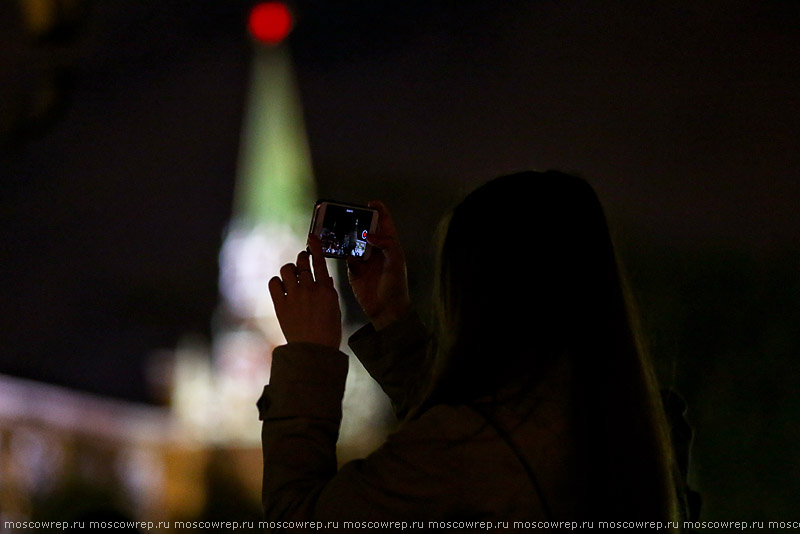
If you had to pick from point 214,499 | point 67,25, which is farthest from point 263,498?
point 214,499

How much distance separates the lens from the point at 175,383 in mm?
53531

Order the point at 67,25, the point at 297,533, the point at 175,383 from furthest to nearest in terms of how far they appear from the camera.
Result: the point at 175,383
the point at 67,25
the point at 297,533

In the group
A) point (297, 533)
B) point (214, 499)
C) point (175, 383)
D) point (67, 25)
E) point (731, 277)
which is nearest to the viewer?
point (297, 533)

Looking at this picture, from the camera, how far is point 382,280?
2.12 metres

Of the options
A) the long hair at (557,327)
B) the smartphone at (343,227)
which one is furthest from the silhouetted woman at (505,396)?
the smartphone at (343,227)

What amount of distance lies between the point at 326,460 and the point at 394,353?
53 cm

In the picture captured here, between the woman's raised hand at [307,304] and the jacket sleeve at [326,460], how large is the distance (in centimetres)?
4

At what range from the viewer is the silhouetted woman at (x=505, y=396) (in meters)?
1.48

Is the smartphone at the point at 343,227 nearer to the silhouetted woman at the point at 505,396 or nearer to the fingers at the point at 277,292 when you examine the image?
the fingers at the point at 277,292

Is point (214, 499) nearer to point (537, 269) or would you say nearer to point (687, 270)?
point (687, 270)

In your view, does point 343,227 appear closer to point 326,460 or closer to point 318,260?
point 318,260

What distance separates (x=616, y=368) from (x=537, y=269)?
0.21m

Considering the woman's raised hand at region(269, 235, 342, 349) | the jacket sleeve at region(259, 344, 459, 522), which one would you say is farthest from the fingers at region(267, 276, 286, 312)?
the jacket sleeve at region(259, 344, 459, 522)

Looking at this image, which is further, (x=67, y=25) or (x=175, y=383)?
(x=175, y=383)
